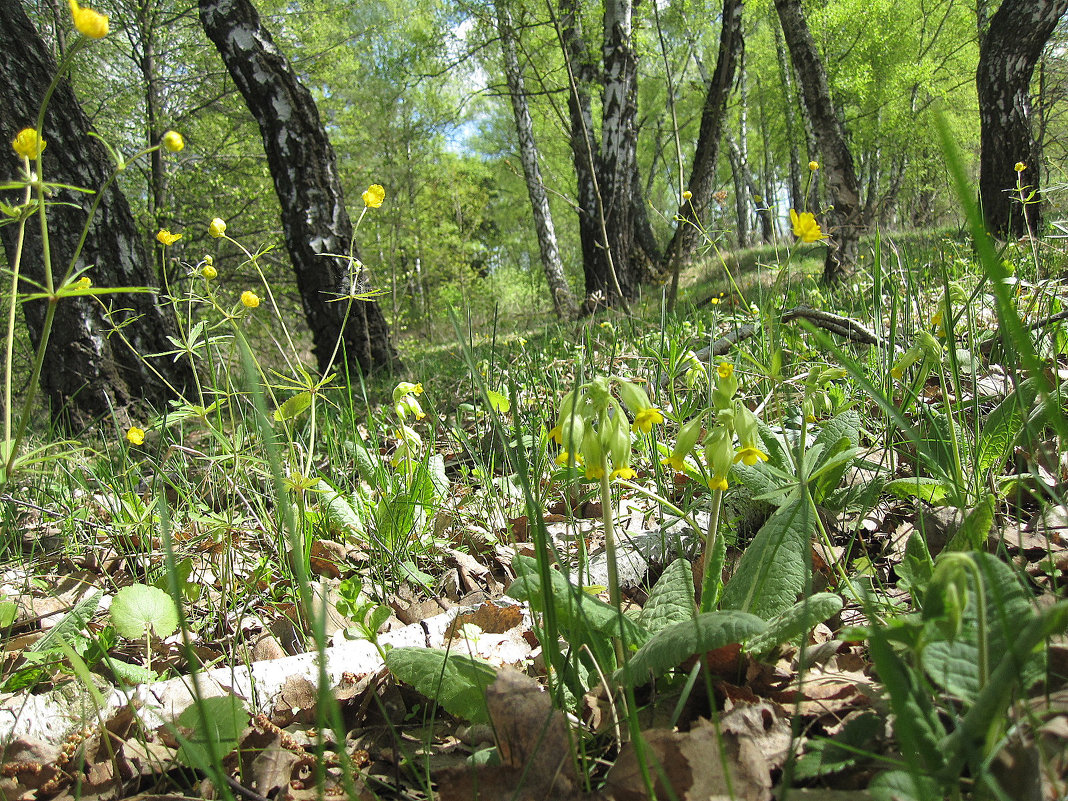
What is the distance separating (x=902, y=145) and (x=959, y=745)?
24.9 m

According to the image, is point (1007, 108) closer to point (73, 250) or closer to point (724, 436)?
point (724, 436)

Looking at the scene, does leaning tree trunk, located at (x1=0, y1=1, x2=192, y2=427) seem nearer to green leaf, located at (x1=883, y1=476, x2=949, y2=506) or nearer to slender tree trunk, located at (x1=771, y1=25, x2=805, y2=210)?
green leaf, located at (x1=883, y1=476, x2=949, y2=506)

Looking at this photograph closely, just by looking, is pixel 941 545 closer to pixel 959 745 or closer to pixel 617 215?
pixel 959 745

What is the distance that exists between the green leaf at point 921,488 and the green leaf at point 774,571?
0.38 metres

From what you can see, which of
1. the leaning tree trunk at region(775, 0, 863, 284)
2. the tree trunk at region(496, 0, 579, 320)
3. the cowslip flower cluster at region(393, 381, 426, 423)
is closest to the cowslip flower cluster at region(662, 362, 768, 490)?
the cowslip flower cluster at region(393, 381, 426, 423)

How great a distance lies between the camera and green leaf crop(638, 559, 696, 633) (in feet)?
3.03

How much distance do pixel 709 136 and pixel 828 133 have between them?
3.45ft

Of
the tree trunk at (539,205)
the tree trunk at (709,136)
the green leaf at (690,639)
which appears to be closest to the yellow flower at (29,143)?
the green leaf at (690,639)

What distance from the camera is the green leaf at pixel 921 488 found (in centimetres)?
119

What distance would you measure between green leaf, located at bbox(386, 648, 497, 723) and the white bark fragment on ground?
14cm

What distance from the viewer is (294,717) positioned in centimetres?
104

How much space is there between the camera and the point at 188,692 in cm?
105

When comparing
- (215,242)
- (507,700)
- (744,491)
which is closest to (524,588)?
(507,700)

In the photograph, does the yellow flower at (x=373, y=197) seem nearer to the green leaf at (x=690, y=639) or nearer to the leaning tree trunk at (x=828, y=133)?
the green leaf at (x=690, y=639)
